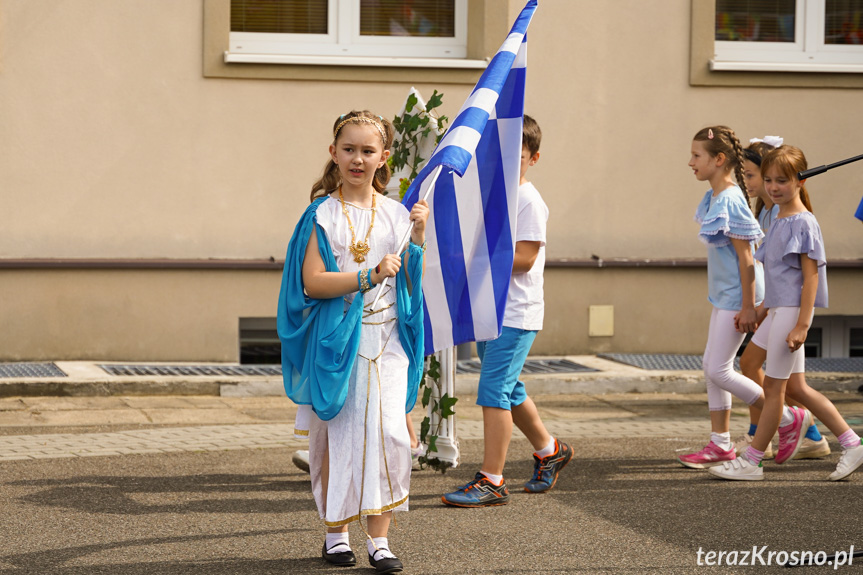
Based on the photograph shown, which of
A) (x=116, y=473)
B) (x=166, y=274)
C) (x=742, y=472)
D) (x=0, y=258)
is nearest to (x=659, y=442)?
(x=742, y=472)

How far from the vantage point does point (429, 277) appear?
16.7 ft

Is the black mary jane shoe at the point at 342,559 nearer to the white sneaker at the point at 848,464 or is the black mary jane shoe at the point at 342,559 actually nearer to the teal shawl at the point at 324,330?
the teal shawl at the point at 324,330

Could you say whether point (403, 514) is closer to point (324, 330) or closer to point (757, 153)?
point (324, 330)

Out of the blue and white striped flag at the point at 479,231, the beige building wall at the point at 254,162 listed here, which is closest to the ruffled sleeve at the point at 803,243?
the blue and white striped flag at the point at 479,231

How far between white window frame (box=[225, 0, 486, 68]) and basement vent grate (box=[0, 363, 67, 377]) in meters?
3.01

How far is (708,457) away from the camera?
6.44m

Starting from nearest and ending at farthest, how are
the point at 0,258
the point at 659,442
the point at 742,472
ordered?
the point at 742,472 < the point at 659,442 < the point at 0,258

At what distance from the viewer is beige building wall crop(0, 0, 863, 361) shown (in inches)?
385

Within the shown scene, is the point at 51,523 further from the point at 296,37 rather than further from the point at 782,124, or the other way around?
the point at 782,124

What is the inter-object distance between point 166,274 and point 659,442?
15.1ft

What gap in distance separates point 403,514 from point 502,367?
0.82 metres

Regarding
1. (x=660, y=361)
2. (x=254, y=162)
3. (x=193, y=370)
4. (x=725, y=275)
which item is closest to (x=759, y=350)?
(x=725, y=275)

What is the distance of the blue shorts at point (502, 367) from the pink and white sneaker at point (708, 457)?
4.44ft

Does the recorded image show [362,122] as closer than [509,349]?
Yes
